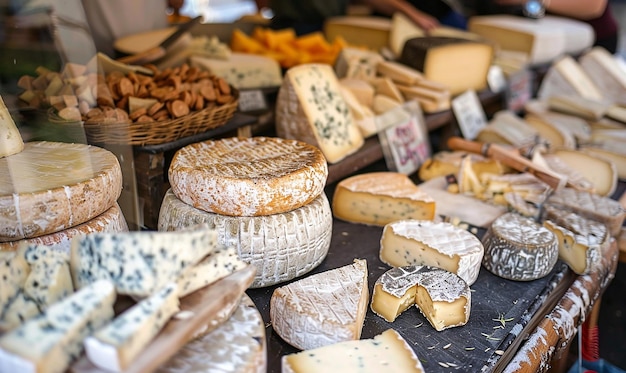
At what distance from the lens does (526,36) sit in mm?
3709

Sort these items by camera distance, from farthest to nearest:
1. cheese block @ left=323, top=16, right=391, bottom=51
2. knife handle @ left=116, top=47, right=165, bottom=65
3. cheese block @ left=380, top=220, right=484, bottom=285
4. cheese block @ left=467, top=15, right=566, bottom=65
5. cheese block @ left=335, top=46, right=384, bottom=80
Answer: cheese block @ left=467, top=15, right=566, bottom=65, cheese block @ left=323, top=16, right=391, bottom=51, cheese block @ left=335, top=46, right=384, bottom=80, knife handle @ left=116, top=47, right=165, bottom=65, cheese block @ left=380, top=220, right=484, bottom=285

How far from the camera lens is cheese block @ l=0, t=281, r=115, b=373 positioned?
730 mm

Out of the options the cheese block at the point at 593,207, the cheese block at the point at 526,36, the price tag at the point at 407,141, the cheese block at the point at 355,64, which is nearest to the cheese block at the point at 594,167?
the cheese block at the point at 593,207

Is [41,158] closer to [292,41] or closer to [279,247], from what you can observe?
[279,247]

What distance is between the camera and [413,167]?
2.45m

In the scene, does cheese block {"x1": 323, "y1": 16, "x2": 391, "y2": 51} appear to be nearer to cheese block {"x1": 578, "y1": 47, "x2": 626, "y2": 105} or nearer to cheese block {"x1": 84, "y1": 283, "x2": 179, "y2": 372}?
cheese block {"x1": 578, "y1": 47, "x2": 626, "y2": 105}

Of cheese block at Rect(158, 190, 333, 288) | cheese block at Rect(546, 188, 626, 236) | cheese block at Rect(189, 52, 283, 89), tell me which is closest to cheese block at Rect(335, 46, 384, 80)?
cheese block at Rect(189, 52, 283, 89)

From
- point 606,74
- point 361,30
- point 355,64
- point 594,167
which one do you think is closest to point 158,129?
point 355,64

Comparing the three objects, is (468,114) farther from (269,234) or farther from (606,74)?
(269,234)

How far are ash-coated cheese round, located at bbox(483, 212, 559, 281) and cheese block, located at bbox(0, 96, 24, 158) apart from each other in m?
1.37

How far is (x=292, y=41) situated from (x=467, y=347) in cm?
224

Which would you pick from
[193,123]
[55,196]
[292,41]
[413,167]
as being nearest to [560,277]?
[413,167]

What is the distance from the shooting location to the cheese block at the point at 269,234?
1382mm

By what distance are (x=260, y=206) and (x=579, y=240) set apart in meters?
1.07
